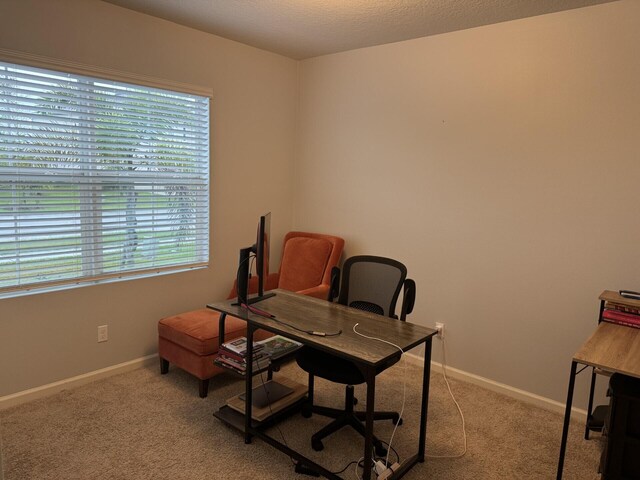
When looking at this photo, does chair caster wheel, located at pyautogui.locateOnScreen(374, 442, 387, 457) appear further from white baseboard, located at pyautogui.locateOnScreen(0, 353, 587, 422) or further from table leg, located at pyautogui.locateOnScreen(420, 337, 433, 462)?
white baseboard, located at pyautogui.locateOnScreen(0, 353, 587, 422)

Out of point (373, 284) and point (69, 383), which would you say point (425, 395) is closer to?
point (373, 284)

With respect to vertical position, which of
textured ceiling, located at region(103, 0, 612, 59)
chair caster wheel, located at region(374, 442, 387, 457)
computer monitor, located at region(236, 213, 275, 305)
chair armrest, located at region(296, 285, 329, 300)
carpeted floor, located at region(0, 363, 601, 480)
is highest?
textured ceiling, located at region(103, 0, 612, 59)

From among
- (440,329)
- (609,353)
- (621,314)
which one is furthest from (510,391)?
(609,353)

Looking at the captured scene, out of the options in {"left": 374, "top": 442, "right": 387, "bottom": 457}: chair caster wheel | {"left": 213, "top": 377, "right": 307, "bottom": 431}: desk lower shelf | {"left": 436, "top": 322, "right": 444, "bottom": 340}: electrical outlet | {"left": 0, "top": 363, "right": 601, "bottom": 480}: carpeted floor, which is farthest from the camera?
{"left": 436, "top": 322, "right": 444, "bottom": 340}: electrical outlet

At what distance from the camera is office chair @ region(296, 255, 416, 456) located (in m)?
2.38

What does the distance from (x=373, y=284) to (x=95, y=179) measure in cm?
199

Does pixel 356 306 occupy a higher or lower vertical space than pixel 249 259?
lower

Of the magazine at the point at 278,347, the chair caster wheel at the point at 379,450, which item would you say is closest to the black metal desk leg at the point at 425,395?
the chair caster wheel at the point at 379,450

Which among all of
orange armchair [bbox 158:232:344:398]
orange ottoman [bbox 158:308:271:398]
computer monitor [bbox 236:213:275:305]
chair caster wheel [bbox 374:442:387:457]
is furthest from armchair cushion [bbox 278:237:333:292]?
chair caster wheel [bbox 374:442:387:457]

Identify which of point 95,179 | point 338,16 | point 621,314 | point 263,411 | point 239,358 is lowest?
point 263,411

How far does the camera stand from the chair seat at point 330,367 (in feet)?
7.54

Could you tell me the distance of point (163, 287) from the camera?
11.5 feet

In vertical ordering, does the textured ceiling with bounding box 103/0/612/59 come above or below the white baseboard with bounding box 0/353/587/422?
above

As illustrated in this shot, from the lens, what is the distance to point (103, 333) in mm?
3178
